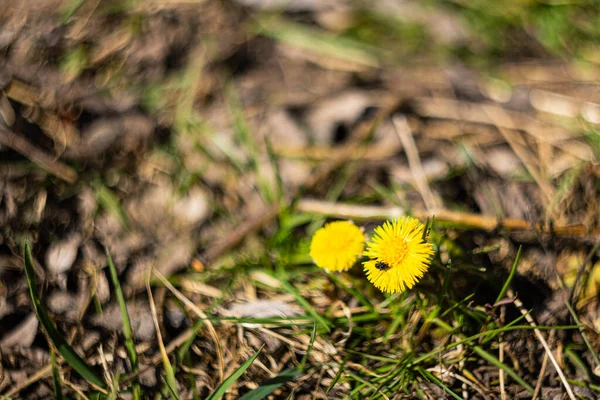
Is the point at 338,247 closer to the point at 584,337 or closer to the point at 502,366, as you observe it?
the point at 502,366

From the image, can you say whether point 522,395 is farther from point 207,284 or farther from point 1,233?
point 1,233

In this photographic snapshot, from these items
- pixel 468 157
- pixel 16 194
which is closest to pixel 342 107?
pixel 468 157

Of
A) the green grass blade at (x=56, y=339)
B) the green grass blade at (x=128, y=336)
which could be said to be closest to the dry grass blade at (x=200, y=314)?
the green grass blade at (x=128, y=336)

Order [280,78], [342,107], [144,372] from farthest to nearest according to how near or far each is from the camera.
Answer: [280,78]
[342,107]
[144,372]

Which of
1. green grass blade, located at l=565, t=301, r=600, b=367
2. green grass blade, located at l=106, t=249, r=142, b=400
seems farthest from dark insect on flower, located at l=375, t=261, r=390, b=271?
green grass blade, located at l=106, t=249, r=142, b=400

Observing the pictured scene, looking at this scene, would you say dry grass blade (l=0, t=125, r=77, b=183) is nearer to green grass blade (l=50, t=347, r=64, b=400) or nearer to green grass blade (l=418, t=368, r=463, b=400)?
green grass blade (l=50, t=347, r=64, b=400)

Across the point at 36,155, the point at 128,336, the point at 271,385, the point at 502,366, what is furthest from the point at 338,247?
the point at 36,155

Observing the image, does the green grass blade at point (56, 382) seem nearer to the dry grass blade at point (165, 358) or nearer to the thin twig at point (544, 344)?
the dry grass blade at point (165, 358)
